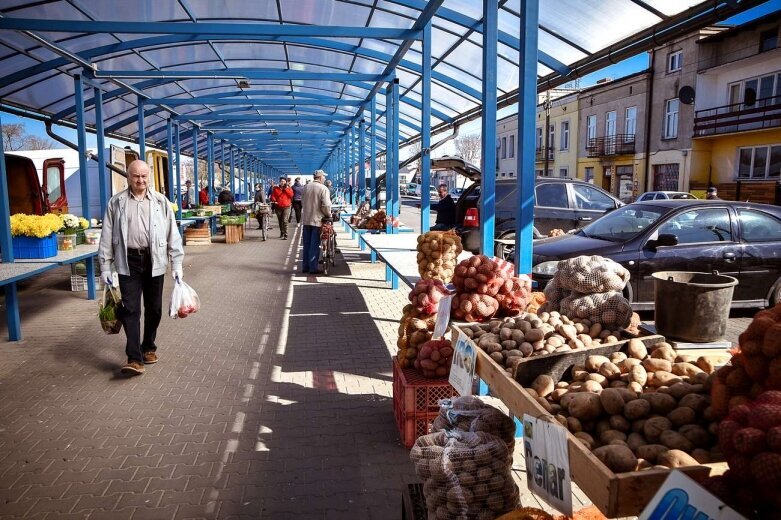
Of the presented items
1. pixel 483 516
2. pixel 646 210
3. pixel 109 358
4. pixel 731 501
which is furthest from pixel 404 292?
pixel 731 501

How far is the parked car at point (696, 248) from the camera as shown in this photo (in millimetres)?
7105

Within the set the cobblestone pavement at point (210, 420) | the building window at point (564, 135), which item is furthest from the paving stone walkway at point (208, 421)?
the building window at point (564, 135)

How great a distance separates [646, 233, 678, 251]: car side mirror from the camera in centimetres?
685

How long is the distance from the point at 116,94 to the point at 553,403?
14.4 metres

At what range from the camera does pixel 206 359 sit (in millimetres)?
6309

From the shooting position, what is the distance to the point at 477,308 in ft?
13.2

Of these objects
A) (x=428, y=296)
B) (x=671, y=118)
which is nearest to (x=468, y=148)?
(x=671, y=118)

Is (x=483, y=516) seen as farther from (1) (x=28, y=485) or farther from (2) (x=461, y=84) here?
(2) (x=461, y=84)

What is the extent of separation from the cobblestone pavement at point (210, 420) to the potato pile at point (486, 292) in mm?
1070

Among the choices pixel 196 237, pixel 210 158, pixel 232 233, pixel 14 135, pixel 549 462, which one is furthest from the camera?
pixel 14 135

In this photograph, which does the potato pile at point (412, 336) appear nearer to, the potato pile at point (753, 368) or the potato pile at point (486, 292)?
→ the potato pile at point (486, 292)

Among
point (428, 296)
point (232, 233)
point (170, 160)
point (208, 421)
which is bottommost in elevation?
point (208, 421)

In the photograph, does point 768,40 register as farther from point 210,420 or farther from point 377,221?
point 210,420

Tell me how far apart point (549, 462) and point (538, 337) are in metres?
1.04
